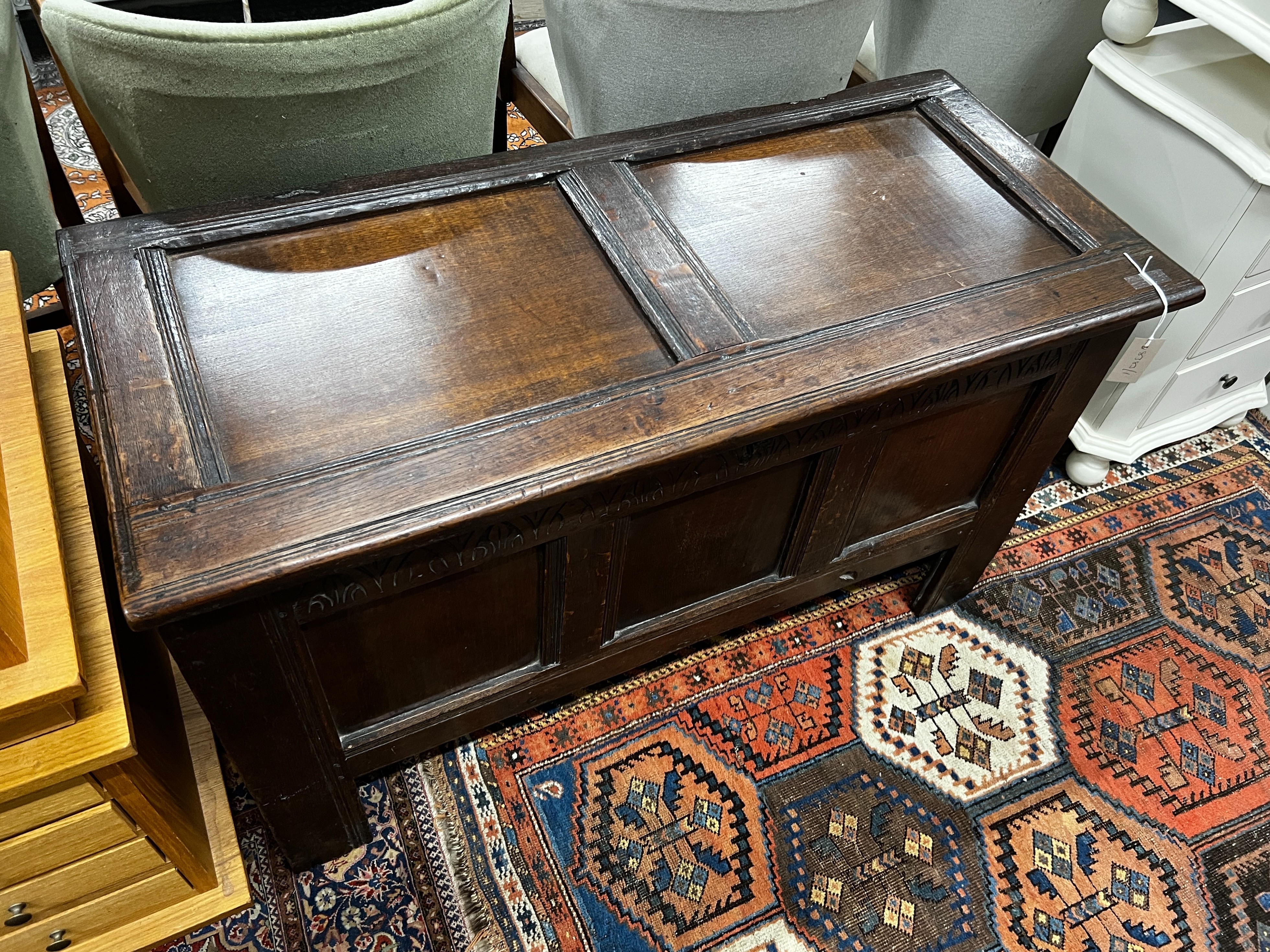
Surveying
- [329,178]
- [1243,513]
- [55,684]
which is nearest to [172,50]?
[329,178]

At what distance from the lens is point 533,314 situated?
973mm

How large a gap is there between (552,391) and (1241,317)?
1242 millimetres

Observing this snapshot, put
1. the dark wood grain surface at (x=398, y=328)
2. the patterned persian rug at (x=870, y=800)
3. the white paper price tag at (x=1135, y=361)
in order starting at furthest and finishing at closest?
the white paper price tag at (x=1135, y=361)
the patterned persian rug at (x=870, y=800)
the dark wood grain surface at (x=398, y=328)

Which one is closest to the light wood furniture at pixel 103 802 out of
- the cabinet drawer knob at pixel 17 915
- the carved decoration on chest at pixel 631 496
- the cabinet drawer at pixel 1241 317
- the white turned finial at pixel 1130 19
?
the cabinet drawer knob at pixel 17 915

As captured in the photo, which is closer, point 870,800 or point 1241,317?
point 870,800

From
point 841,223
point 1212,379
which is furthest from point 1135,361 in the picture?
point 841,223

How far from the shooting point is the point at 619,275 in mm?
1020

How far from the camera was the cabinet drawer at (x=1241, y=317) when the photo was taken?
143cm

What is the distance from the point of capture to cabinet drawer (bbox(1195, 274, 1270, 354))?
1434mm

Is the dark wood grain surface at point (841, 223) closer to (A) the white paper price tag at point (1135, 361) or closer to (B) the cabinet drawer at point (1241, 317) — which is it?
(A) the white paper price tag at point (1135, 361)

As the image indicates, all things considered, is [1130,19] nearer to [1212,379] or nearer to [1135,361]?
[1135,361]

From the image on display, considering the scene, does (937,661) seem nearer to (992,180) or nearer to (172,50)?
(992,180)

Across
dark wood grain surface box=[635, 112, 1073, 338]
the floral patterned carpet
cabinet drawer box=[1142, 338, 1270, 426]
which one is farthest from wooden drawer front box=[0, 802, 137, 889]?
cabinet drawer box=[1142, 338, 1270, 426]

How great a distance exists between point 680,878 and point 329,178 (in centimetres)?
102
